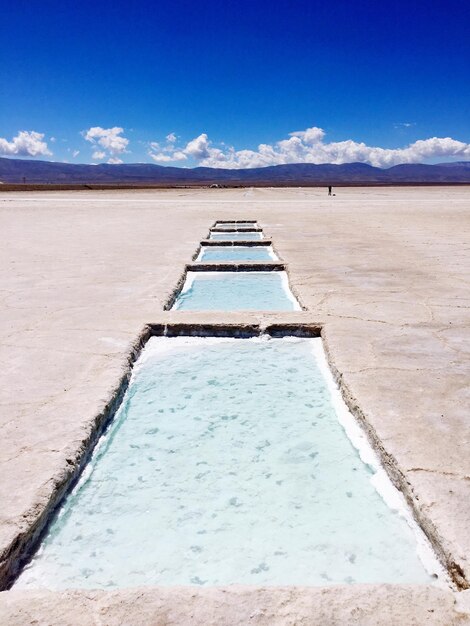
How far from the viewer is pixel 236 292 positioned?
5.01 metres

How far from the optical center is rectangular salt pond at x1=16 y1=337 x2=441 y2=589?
4.83 ft

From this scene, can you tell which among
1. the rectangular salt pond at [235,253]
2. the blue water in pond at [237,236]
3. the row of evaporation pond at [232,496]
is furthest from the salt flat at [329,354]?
the blue water in pond at [237,236]

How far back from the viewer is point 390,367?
2621 millimetres

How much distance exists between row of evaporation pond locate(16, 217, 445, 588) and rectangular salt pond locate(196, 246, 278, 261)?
4.21 metres

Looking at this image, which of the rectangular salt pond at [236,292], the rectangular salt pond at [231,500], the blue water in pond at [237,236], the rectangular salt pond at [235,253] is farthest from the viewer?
the blue water in pond at [237,236]

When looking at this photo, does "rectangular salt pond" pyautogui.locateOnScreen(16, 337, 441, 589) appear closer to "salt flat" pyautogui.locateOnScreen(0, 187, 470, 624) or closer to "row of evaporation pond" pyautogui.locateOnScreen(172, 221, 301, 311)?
"salt flat" pyautogui.locateOnScreen(0, 187, 470, 624)

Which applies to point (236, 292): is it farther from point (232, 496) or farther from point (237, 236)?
point (237, 236)

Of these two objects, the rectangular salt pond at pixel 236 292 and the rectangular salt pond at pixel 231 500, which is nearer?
the rectangular salt pond at pixel 231 500

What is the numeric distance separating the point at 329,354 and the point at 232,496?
1.28 m

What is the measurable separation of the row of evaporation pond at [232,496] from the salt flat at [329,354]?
4.4 inches

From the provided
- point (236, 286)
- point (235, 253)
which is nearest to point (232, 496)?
point (236, 286)

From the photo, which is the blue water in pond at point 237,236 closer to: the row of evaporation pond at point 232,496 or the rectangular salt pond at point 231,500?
the row of evaporation pond at point 232,496

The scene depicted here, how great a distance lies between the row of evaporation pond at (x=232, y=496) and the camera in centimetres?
147

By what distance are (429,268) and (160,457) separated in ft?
13.7
